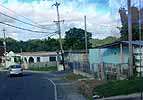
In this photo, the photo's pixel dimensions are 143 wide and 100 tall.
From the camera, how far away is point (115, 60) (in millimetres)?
41406

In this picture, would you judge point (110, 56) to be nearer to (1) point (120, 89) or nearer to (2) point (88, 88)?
(2) point (88, 88)

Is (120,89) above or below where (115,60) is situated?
below

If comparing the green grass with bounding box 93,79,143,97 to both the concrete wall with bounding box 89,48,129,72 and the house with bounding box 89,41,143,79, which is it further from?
the concrete wall with bounding box 89,48,129,72

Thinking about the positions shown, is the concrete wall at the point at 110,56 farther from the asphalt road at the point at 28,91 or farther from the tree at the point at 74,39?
the tree at the point at 74,39

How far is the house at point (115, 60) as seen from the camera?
3338 cm

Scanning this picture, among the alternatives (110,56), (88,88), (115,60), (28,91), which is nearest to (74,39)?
(110,56)

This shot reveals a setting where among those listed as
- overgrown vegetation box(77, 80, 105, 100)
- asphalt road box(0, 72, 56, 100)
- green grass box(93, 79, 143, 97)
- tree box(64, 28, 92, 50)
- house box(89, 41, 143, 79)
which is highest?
tree box(64, 28, 92, 50)

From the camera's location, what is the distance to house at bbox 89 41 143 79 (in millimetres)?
33375

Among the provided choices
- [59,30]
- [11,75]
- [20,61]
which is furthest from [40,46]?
[11,75]

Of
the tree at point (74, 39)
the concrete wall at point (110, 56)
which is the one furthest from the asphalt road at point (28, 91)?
the tree at point (74, 39)

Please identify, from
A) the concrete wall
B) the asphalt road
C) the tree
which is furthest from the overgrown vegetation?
the tree

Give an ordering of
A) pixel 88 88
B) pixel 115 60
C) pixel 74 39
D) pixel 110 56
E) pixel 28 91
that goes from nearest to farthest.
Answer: pixel 88 88 → pixel 28 91 → pixel 115 60 → pixel 110 56 → pixel 74 39

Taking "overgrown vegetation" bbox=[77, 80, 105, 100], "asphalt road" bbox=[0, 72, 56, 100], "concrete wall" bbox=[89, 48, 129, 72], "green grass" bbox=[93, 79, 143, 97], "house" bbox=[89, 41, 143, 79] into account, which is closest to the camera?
"green grass" bbox=[93, 79, 143, 97]

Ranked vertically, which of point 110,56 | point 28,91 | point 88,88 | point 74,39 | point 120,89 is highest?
point 74,39
